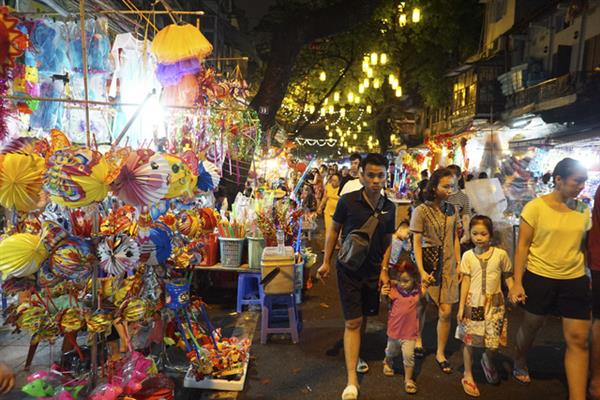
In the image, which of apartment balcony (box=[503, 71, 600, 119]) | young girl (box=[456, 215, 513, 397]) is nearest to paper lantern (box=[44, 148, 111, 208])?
young girl (box=[456, 215, 513, 397])

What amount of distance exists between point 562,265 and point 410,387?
1748 mm

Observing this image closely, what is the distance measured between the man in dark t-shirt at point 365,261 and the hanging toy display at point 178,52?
236 centimetres

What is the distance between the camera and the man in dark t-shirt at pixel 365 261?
12.0 feet

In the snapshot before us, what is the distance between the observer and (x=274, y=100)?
9.70 metres

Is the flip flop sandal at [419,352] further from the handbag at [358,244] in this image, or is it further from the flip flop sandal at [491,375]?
the handbag at [358,244]

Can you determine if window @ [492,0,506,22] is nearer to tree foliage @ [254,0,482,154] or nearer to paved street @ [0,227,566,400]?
tree foliage @ [254,0,482,154]

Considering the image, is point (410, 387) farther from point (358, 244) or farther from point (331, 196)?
point (331, 196)

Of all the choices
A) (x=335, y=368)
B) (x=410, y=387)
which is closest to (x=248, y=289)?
(x=335, y=368)

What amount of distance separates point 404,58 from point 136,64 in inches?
776

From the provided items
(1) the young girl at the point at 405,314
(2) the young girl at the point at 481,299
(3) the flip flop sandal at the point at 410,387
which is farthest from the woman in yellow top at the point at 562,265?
(3) the flip flop sandal at the point at 410,387

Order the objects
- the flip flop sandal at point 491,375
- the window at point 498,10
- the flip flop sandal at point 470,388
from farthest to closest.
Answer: the window at point 498,10
the flip flop sandal at point 491,375
the flip flop sandal at point 470,388

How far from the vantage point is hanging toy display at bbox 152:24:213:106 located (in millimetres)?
4453

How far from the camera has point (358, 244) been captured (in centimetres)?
357

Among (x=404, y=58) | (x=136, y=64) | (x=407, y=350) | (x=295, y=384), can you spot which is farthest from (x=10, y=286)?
(x=404, y=58)
